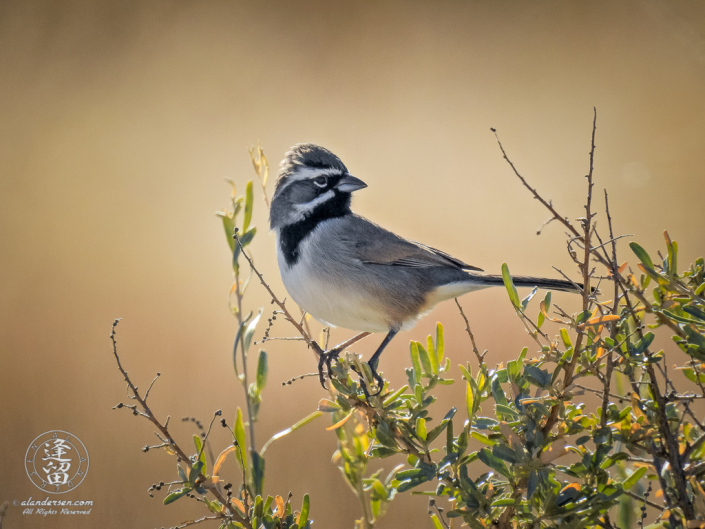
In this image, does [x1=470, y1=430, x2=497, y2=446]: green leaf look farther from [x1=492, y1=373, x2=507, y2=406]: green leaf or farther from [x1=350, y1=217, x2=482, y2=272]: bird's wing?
[x1=350, y1=217, x2=482, y2=272]: bird's wing

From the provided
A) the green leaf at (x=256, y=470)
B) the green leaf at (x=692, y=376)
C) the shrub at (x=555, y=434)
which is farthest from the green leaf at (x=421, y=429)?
the green leaf at (x=692, y=376)

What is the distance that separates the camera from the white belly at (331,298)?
2318 millimetres

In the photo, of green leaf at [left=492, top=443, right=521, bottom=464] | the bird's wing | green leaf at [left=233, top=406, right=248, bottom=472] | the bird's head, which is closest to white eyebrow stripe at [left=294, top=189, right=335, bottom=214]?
the bird's head

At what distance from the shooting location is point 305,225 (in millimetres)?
2531

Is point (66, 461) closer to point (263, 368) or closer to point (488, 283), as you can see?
point (263, 368)

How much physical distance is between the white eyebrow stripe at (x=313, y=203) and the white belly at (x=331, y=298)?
0.24 meters

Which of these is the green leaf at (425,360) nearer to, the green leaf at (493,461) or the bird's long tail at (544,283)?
the green leaf at (493,461)

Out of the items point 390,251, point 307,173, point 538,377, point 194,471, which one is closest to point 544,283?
point 390,251

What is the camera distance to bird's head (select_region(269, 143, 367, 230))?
2.54 metres

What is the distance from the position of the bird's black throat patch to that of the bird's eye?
7 centimetres

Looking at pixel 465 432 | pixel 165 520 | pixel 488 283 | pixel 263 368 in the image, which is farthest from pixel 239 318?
pixel 165 520

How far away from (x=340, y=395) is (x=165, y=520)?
1.66 meters

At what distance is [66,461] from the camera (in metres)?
2.13

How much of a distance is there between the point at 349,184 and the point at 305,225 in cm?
28
